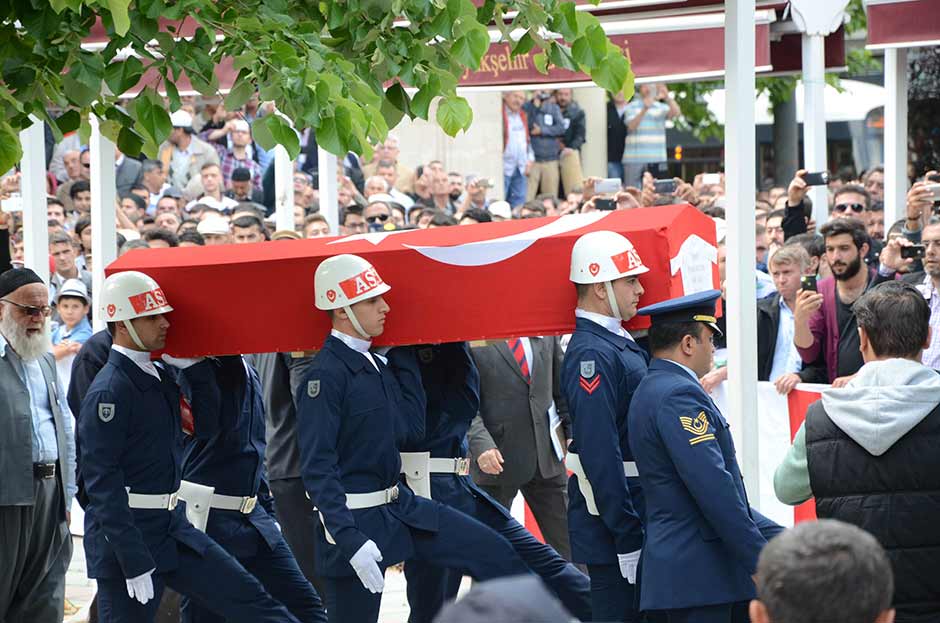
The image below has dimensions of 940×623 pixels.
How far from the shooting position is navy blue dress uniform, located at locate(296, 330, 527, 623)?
6512mm

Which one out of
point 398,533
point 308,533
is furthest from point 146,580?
point 308,533

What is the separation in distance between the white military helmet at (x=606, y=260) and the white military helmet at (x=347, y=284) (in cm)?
87

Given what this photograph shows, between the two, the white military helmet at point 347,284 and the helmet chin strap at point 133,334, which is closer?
the white military helmet at point 347,284

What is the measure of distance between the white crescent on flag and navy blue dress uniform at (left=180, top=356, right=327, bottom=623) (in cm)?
121

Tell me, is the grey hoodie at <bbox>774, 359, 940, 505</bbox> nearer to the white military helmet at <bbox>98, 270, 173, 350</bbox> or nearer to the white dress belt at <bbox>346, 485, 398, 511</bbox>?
the white dress belt at <bbox>346, 485, 398, 511</bbox>

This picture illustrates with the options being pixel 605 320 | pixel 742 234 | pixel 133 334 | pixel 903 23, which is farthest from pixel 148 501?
pixel 903 23

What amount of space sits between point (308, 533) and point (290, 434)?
0.55 m

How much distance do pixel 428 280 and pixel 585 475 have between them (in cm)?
111

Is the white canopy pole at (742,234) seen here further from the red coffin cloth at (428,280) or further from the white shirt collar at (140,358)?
the white shirt collar at (140,358)

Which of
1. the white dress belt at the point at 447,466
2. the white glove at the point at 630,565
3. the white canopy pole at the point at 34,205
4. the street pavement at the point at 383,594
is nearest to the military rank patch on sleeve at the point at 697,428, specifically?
the white glove at the point at 630,565

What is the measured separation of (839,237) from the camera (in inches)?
319

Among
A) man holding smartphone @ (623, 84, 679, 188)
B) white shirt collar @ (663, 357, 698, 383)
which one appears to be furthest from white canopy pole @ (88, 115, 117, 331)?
man holding smartphone @ (623, 84, 679, 188)

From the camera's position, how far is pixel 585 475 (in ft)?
20.7

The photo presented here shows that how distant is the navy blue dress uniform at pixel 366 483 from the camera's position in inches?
256
